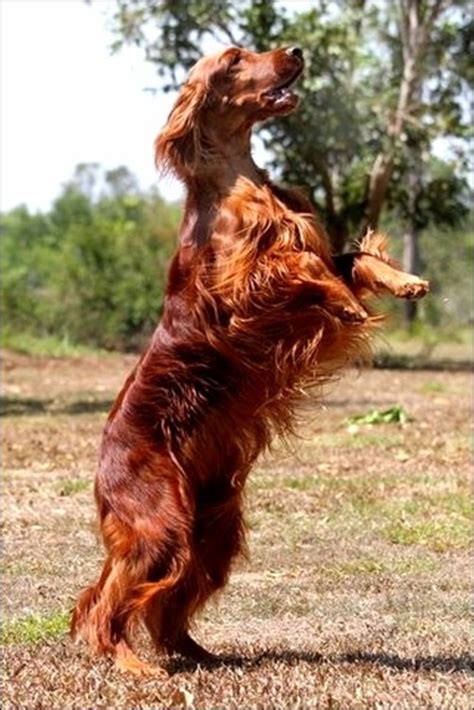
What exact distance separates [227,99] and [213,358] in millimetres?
1090

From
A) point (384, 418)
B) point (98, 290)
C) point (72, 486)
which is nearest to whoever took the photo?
point (72, 486)

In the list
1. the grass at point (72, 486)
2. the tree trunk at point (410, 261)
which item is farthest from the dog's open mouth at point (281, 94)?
the tree trunk at point (410, 261)

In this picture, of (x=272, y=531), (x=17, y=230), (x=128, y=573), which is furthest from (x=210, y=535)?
(x=17, y=230)

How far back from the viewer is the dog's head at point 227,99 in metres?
5.64

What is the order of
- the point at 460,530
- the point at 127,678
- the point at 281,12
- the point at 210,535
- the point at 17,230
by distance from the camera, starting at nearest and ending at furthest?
the point at 127,678 < the point at 210,535 < the point at 460,530 < the point at 281,12 < the point at 17,230

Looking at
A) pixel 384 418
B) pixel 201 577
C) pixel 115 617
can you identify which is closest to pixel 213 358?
pixel 201 577

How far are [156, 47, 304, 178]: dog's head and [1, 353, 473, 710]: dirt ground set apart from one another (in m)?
1.21

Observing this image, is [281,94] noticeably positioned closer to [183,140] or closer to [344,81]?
[183,140]

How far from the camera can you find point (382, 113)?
2795 cm

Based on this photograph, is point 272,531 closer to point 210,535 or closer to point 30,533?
point 30,533

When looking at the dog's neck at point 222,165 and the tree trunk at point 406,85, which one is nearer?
the dog's neck at point 222,165

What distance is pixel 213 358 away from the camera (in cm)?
A: 546

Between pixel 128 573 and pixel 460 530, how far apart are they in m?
3.89

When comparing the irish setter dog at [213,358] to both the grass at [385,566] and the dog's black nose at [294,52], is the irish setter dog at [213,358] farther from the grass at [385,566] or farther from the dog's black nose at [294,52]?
the grass at [385,566]
